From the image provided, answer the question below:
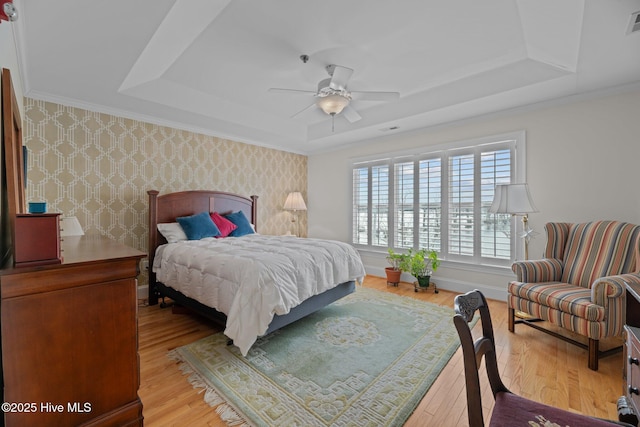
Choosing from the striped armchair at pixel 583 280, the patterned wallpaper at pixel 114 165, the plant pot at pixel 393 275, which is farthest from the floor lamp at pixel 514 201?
the patterned wallpaper at pixel 114 165

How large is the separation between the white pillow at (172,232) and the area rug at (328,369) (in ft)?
4.94

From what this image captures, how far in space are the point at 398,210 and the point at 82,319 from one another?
170 inches

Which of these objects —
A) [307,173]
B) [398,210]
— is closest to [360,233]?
[398,210]

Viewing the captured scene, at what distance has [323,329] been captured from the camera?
2742mm

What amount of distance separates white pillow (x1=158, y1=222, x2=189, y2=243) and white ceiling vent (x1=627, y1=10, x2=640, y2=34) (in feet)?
15.1

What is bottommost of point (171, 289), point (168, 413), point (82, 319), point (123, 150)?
point (168, 413)

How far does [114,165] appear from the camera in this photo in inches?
139

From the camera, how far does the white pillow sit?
352 cm

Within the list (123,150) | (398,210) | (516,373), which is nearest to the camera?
(516,373)

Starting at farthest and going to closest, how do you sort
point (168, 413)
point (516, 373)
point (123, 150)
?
point (123, 150) < point (516, 373) < point (168, 413)

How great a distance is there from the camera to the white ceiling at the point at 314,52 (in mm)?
1948

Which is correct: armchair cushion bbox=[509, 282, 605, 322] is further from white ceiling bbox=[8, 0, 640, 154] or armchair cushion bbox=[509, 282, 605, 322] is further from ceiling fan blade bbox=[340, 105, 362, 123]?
ceiling fan blade bbox=[340, 105, 362, 123]

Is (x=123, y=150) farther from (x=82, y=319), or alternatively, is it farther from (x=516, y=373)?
(x=516, y=373)

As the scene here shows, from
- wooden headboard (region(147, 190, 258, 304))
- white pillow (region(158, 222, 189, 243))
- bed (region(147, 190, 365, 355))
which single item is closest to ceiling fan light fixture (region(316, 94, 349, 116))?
bed (region(147, 190, 365, 355))
